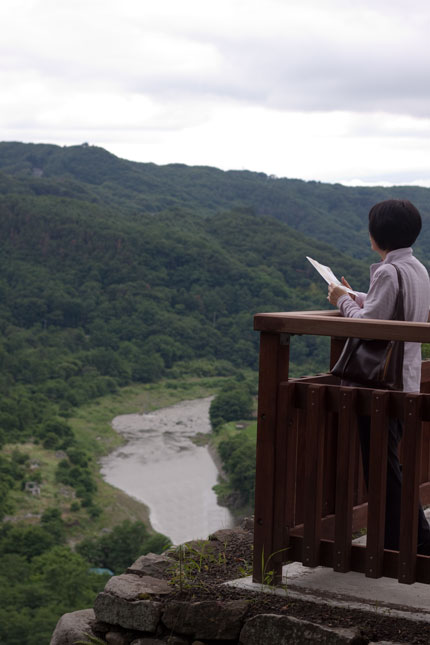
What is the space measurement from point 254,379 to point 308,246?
2138 centimetres

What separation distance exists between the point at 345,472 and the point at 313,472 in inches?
4.4

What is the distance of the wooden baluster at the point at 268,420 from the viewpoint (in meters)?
2.90

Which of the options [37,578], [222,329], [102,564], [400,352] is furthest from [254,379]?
[400,352]

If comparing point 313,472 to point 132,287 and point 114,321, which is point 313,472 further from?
point 132,287

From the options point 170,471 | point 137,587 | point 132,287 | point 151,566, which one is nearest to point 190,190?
point 132,287

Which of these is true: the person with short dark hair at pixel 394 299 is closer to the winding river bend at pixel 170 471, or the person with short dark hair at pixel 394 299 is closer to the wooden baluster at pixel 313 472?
the wooden baluster at pixel 313 472

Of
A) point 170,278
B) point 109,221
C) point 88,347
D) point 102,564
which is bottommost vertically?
point 102,564

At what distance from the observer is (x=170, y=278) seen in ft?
345

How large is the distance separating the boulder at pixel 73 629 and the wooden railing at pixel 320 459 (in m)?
0.78

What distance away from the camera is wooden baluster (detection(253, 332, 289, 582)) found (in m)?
2.90

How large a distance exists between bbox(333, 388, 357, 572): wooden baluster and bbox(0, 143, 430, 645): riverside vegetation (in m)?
37.4

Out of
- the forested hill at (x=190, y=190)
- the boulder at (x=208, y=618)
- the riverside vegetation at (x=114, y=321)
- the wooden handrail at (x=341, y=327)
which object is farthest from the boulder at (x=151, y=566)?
the forested hill at (x=190, y=190)

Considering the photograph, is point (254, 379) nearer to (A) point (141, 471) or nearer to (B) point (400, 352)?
(A) point (141, 471)

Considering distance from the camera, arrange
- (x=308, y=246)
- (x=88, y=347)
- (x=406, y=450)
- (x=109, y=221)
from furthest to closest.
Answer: (x=109, y=221)
(x=308, y=246)
(x=88, y=347)
(x=406, y=450)
